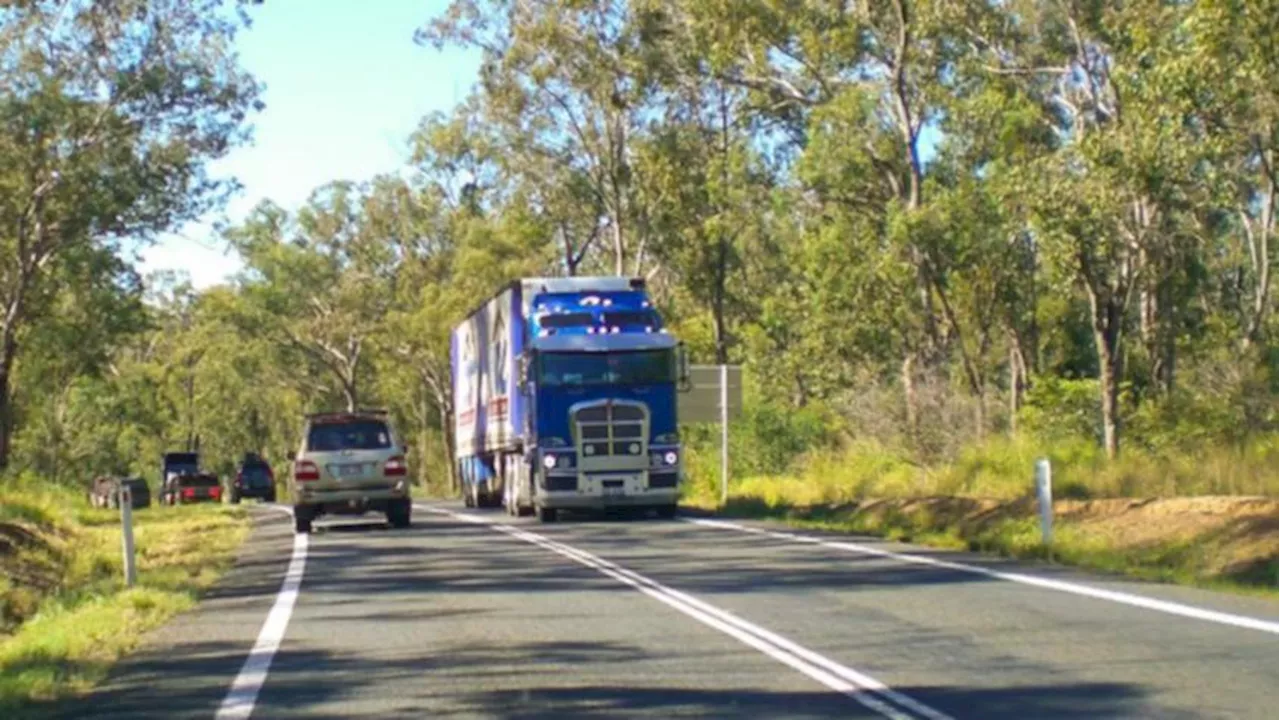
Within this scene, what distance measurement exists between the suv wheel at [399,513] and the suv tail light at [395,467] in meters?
0.48

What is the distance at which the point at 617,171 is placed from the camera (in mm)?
57625

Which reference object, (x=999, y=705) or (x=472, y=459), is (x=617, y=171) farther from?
(x=999, y=705)

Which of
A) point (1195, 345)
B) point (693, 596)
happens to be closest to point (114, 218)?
point (1195, 345)

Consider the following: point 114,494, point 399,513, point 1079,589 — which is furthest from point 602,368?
point 114,494

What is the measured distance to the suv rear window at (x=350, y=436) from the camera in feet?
102

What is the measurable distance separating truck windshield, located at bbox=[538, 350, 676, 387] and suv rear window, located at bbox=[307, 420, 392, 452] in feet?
9.18

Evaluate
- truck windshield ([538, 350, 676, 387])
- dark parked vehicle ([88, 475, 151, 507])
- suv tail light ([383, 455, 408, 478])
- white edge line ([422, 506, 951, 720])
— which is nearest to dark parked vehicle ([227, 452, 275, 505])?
dark parked vehicle ([88, 475, 151, 507])

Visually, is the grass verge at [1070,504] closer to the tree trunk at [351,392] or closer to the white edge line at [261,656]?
the white edge line at [261,656]

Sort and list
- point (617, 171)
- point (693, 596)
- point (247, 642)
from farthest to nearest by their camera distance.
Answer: point (617, 171) → point (693, 596) → point (247, 642)

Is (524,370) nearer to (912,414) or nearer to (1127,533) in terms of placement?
(912,414)

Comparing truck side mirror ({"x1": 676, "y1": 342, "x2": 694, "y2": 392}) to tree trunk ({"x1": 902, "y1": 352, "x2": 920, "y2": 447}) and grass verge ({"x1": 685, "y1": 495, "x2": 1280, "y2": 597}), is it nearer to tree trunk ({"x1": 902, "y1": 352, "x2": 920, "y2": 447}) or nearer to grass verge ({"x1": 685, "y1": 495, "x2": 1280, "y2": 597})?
grass verge ({"x1": 685, "y1": 495, "x2": 1280, "y2": 597})

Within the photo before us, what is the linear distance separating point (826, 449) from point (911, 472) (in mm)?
8564

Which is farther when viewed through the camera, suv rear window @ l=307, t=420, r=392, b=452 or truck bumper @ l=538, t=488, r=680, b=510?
truck bumper @ l=538, t=488, r=680, b=510

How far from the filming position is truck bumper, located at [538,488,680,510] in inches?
1250
